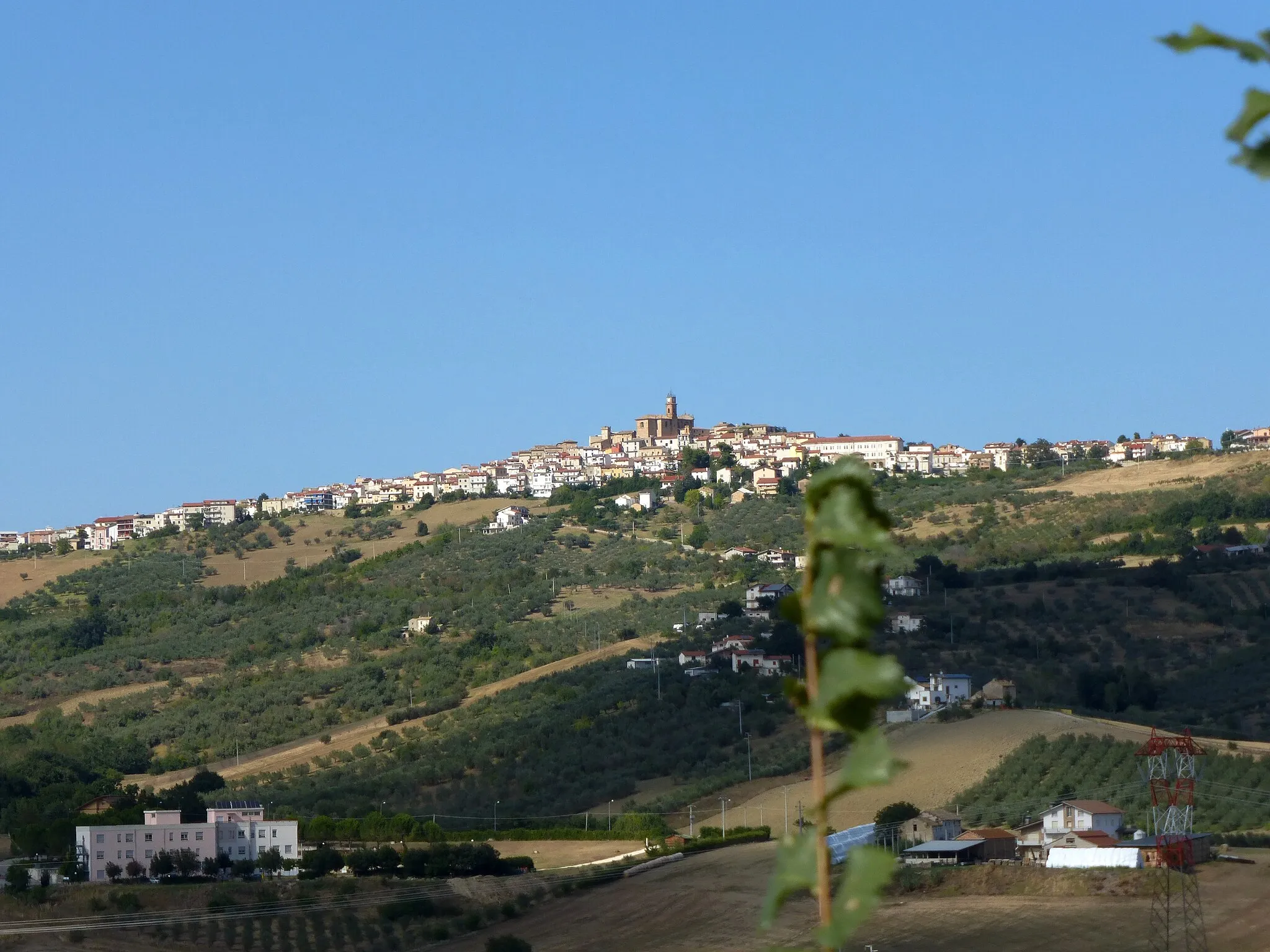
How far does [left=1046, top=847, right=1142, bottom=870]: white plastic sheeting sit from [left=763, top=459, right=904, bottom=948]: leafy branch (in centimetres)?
3755

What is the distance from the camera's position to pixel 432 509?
436 feet

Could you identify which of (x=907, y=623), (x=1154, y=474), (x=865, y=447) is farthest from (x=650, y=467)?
(x=907, y=623)

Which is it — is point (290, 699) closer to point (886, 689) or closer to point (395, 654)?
point (395, 654)

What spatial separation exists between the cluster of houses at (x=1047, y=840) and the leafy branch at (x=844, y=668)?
124 feet

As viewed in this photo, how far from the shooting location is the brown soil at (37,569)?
116250mm

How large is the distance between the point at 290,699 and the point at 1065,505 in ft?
151

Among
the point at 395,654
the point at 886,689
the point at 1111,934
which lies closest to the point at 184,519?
the point at 395,654

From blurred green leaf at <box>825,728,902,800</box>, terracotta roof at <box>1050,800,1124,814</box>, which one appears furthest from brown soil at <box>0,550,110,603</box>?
blurred green leaf at <box>825,728,902,800</box>

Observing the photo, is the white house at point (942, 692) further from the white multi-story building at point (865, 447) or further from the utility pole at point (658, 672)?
the white multi-story building at point (865, 447)

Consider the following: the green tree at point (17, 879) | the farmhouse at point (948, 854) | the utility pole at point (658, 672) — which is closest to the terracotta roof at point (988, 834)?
the farmhouse at point (948, 854)

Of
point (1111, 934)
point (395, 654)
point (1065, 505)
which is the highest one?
point (1065, 505)

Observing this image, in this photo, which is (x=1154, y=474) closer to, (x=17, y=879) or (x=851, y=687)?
(x=17, y=879)

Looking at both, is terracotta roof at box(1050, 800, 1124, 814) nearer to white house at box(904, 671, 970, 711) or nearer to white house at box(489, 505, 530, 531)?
white house at box(904, 671, 970, 711)

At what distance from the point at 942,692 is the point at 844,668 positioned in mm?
56866
